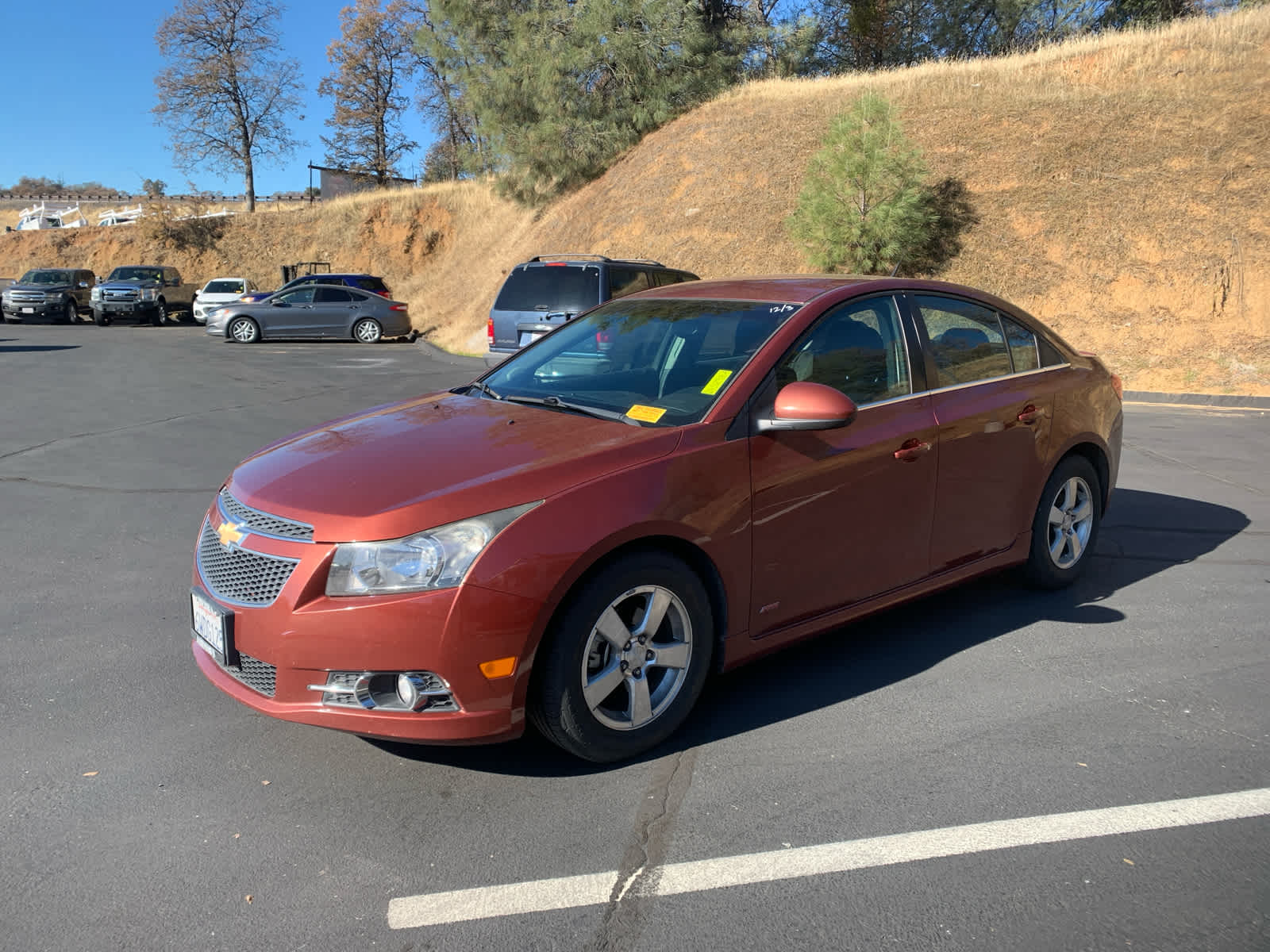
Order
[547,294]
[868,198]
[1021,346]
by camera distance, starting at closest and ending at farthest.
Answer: [1021,346], [547,294], [868,198]

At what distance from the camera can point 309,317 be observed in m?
25.2

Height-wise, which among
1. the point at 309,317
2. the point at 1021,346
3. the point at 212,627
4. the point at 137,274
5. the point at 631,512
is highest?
the point at 137,274

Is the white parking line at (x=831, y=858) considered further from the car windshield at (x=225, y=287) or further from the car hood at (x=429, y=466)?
the car windshield at (x=225, y=287)

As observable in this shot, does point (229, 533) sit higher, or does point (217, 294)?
point (217, 294)

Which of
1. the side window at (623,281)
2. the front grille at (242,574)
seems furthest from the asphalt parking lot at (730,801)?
the side window at (623,281)

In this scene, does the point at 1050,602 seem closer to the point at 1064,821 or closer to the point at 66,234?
the point at 1064,821

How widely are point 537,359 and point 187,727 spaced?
230 centimetres

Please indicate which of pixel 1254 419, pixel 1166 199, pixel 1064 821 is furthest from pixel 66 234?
pixel 1064 821

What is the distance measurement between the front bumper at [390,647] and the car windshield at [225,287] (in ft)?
102

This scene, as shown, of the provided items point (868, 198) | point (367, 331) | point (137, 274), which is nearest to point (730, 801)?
point (868, 198)

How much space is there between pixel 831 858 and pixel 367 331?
81.1 feet

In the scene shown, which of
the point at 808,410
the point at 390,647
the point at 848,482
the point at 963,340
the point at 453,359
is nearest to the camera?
the point at 390,647

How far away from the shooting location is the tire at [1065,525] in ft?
17.2

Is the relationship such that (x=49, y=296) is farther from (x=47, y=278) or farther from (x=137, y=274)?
(x=137, y=274)
